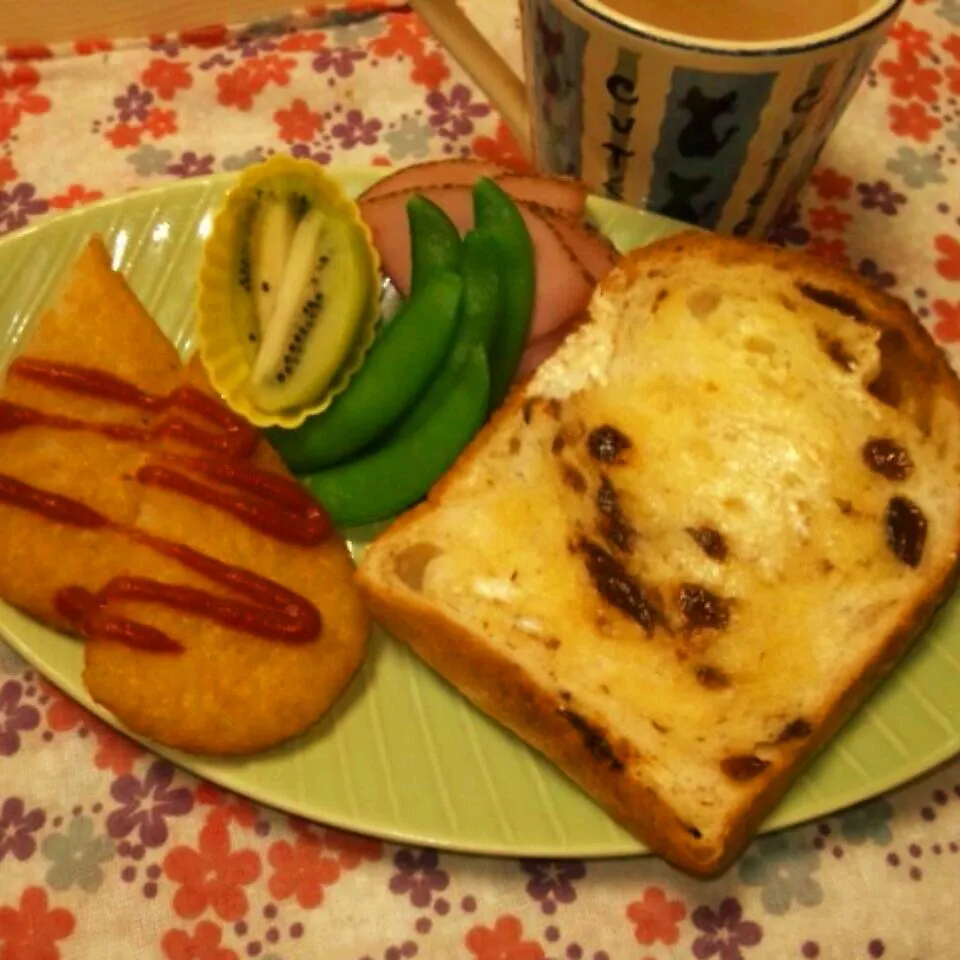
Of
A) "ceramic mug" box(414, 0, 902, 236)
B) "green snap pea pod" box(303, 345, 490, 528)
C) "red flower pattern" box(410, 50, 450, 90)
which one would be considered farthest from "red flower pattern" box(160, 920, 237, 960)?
"red flower pattern" box(410, 50, 450, 90)

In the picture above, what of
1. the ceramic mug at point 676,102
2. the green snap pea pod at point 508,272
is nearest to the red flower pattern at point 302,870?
the green snap pea pod at point 508,272

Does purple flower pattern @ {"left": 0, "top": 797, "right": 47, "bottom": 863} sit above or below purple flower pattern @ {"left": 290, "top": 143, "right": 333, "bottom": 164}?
below

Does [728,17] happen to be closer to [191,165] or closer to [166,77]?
[191,165]

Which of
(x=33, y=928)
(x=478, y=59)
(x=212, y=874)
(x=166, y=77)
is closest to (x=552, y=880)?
(x=212, y=874)

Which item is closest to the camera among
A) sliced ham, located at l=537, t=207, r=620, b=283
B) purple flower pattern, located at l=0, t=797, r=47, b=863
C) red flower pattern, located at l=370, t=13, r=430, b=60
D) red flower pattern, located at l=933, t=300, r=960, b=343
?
purple flower pattern, located at l=0, t=797, r=47, b=863

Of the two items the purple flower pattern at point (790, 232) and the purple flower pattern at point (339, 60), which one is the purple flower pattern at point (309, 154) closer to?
the purple flower pattern at point (339, 60)

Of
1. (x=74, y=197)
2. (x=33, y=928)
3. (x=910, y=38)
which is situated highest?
(x=910, y=38)

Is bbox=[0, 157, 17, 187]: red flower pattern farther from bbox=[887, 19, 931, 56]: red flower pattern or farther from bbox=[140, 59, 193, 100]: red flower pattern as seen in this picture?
bbox=[887, 19, 931, 56]: red flower pattern
